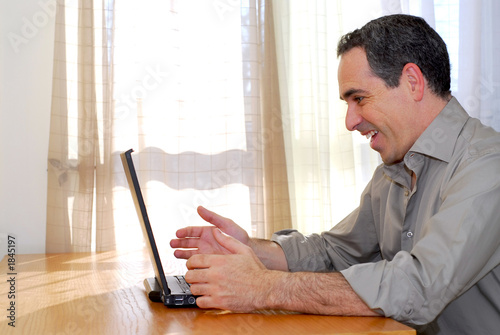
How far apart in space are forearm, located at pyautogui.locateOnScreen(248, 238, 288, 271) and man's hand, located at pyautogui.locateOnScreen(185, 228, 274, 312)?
333 millimetres

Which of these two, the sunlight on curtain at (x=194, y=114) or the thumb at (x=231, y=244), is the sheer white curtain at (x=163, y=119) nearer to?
the sunlight on curtain at (x=194, y=114)

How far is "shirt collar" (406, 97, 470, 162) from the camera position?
1.19m

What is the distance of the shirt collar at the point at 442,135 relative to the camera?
119 centimetres

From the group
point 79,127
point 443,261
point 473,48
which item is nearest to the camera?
point 443,261

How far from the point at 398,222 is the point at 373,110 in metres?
0.28

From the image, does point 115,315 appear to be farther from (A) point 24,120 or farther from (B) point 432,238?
(A) point 24,120

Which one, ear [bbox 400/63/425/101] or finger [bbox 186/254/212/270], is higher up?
ear [bbox 400/63/425/101]

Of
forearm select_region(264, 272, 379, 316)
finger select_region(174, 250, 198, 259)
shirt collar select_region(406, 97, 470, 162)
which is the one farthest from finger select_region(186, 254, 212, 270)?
shirt collar select_region(406, 97, 470, 162)

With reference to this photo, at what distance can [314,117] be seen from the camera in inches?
99.1

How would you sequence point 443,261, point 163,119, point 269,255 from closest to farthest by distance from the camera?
point 443,261, point 269,255, point 163,119

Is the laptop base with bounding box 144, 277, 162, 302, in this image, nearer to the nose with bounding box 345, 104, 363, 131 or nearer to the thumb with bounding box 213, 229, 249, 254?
the thumb with bounding box 213, 229, 249, 254

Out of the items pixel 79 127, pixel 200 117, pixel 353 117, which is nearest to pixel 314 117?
pixel 200 117

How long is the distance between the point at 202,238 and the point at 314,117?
1291 millimetres

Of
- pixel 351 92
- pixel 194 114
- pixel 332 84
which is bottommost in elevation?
pixel 351 92
